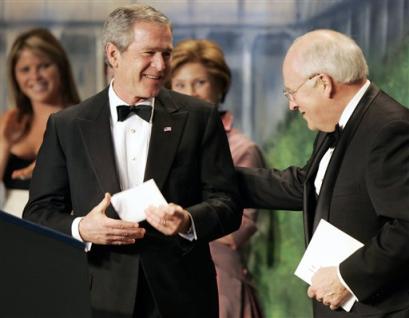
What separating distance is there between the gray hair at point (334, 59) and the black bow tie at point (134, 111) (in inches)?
22.1

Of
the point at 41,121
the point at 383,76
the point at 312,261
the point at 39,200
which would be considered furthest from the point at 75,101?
the point at 312,261

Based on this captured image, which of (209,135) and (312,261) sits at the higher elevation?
(209,135)

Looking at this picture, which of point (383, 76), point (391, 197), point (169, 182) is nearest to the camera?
point (391, 197)

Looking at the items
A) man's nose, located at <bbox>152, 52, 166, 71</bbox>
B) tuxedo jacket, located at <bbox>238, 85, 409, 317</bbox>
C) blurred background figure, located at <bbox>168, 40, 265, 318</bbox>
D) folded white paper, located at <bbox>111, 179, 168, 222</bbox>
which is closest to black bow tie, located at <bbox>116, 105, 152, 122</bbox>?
man's nose, located at <bbox>152, 52, 166, 71</bbox>

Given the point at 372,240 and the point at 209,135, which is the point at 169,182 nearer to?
the point at 209,135

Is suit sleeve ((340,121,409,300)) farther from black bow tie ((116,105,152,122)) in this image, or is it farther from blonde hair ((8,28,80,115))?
blonde hair ((8,28,80,115))

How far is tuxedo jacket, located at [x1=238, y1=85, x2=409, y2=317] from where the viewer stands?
3646 millimetres

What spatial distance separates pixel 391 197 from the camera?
12.0 ft

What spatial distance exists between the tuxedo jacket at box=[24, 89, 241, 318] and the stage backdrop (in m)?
1.82

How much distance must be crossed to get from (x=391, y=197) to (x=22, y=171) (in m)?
2.75

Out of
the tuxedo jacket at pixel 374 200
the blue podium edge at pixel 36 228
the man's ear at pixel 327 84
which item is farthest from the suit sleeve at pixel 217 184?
the blue podium edge at pixel 36 228

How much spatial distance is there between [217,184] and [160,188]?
0.21 m

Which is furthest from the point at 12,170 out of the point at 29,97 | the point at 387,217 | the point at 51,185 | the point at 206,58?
the point at 387,217

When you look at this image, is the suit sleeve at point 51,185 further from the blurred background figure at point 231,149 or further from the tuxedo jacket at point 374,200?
the blurred background figure at point 231,149
